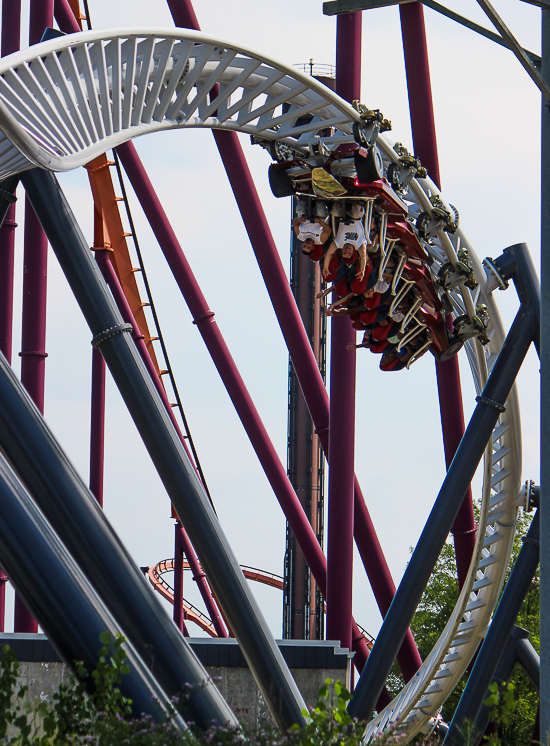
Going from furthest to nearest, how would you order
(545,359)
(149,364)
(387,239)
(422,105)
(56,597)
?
(149,364) < (422,105) < (387,239) < (545,359) < (56,597)

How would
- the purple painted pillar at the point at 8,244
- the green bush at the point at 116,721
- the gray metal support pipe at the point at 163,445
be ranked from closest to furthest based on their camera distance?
1. the green bush at the point at 116,721
2. the gray metal support pipe at the point at 163,445
3. the purple painted pillar at the point at 8,244

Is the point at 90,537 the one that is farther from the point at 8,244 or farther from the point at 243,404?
the point at 243,404

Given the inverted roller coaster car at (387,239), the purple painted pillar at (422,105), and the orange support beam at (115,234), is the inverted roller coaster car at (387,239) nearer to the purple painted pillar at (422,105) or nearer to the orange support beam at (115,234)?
the purple painted pillar at (422,105)

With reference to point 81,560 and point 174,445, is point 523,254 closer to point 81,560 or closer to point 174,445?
point 174,445

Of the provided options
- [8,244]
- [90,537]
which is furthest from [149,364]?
[90,537]

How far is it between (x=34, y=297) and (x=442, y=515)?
153 inches

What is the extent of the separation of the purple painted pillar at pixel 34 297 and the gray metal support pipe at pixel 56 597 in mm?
4636

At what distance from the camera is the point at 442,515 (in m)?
7.98

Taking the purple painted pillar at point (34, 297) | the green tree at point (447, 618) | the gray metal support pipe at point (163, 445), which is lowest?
the green tree at point (447, 618)

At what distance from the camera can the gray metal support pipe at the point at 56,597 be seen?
3.59 metres

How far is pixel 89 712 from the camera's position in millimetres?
3527

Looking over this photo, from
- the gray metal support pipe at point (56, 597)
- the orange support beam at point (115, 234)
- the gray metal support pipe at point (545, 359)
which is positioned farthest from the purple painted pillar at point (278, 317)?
the gray metal support pipe at point (56, 597)

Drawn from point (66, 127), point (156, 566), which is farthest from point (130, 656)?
point (156, 566)

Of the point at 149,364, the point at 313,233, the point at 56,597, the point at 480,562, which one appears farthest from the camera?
the point at 149,364
